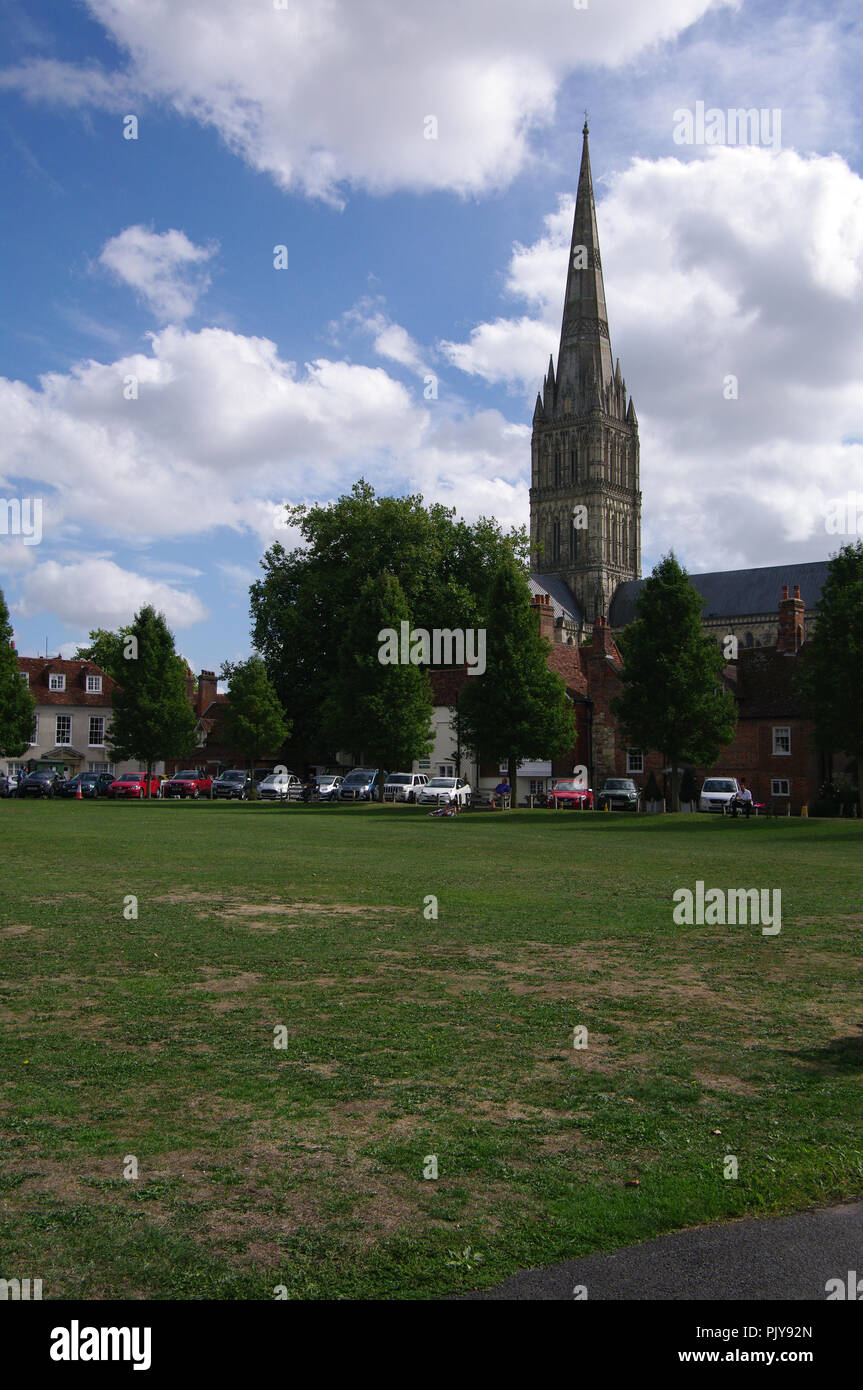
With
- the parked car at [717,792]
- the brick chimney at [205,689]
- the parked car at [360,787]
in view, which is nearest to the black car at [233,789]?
the parked car at [360,787]

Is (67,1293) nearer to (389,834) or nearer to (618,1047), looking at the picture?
(618,1047)

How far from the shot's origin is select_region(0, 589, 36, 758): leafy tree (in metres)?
62.2

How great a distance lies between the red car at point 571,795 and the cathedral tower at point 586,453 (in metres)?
95.3

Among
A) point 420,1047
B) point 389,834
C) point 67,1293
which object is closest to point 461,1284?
point 67,1293

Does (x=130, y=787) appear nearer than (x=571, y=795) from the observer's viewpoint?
No

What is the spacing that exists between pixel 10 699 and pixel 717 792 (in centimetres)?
4079

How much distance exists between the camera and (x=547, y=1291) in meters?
4.57

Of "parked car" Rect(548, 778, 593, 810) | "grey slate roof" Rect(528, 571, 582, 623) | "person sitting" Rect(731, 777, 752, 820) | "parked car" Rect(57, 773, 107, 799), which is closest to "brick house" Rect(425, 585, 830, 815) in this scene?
"parked car" Rect(548, 778, 593, 810)

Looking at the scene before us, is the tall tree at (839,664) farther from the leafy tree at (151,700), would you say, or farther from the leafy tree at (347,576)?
the leafy tree at (151,700)

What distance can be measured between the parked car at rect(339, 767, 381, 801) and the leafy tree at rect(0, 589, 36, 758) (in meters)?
19.8

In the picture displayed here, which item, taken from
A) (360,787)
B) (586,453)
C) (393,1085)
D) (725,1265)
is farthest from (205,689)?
(725,1265)

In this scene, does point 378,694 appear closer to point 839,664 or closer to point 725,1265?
point 839,664

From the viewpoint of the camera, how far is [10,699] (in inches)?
2464

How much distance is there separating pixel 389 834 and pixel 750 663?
33382 mm
